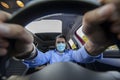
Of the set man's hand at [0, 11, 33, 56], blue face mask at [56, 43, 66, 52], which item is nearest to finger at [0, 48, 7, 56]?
man's hand at [0, 11, 33, 56]

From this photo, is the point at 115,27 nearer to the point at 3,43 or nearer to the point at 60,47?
the point at 3,43

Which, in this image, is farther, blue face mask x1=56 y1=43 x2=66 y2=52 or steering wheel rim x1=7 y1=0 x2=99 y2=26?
blue face mask x1=56 y1=43 x2=66 y2=52

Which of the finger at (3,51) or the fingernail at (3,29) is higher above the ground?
the fingernail at (3,29)

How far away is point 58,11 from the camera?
0.74ft

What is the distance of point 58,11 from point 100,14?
5cm

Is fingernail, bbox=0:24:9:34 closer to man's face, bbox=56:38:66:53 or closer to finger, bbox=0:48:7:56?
finger, bbox=0:48:7:56

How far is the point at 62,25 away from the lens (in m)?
4.54

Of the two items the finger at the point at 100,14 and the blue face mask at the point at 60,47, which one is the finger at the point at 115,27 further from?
the blue face mask at the point at 60,47

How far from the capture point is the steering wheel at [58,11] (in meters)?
0.20

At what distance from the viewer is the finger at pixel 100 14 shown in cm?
18

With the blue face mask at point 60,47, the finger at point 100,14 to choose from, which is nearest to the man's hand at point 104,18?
the finger at point 100,14

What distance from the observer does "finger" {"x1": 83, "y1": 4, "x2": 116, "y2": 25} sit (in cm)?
18

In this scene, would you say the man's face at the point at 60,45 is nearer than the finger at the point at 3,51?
No

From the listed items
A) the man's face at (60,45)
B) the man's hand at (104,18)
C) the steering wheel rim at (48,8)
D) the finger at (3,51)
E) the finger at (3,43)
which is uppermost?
the man's face at (60,45)
